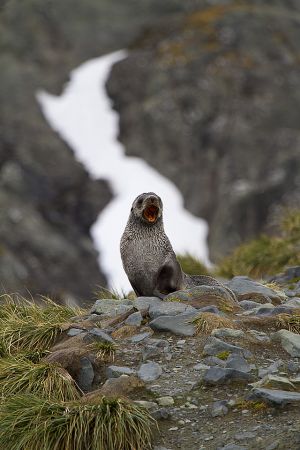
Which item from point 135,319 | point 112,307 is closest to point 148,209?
point 112,307

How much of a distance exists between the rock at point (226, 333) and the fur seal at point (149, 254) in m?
1.69

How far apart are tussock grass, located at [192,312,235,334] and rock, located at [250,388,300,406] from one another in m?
1.46

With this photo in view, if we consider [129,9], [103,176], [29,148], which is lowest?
[103,176]

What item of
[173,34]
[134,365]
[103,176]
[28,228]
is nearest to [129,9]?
[173,34]

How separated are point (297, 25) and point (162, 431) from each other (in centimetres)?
4309

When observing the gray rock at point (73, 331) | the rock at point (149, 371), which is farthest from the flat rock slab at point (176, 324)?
the gray rock at point (73, 331)

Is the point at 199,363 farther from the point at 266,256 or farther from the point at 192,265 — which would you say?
the point at 266,256

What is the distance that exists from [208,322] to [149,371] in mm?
1048

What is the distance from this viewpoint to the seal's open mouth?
989 cm

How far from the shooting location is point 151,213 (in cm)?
993

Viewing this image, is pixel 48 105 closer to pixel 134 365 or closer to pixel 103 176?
pixel 103 176

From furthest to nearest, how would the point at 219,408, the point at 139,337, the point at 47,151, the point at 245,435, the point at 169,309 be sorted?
the point at 47,151 < the point at 169,309 < the point at 139,337 < the point at 219,408 < the point at 245,435

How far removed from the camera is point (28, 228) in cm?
3550

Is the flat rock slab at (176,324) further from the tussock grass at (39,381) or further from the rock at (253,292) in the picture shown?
the rock at (253,292)
